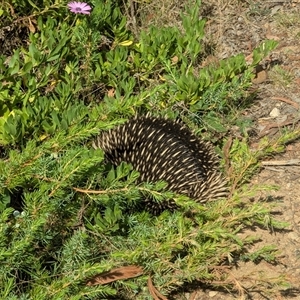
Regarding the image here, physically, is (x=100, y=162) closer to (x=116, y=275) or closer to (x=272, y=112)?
(x=116, y=275)

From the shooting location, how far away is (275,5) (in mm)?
4957

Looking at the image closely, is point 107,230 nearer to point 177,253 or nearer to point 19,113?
point 177,253

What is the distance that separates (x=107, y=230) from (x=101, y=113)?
1.89ft

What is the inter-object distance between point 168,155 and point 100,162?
0.62m

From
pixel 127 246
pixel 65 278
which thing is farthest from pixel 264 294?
pixel 65 278

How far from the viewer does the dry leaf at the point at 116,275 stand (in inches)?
110

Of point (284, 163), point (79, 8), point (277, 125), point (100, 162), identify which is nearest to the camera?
point (100, 162)

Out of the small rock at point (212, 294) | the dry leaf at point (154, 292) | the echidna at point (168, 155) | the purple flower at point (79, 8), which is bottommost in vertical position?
the small rock at point (212, 294)

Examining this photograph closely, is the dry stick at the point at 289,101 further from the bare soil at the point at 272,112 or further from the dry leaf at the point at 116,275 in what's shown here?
the dry leaf at the point at 116,275

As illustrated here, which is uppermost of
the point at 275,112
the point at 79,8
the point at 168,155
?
the point at 79,8

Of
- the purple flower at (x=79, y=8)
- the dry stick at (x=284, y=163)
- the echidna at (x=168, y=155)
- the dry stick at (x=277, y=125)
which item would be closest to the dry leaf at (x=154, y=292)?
the echidna at (x=168, y=155)

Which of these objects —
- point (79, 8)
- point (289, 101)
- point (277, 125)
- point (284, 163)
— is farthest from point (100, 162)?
point (289, 101)

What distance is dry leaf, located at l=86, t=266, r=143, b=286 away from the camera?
2797mm

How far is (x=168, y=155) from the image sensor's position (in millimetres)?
3537
